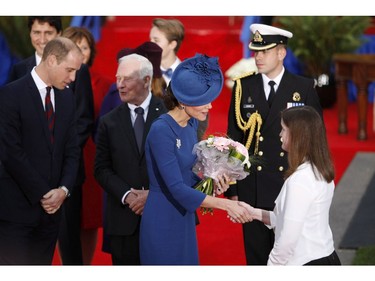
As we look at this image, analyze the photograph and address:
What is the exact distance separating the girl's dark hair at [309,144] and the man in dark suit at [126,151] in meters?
1.53

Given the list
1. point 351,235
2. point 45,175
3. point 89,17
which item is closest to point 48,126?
point 45,175

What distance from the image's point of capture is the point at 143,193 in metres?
5.90

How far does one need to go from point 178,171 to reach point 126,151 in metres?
1.22

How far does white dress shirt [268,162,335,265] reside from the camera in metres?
4.57

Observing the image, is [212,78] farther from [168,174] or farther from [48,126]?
[48,126]

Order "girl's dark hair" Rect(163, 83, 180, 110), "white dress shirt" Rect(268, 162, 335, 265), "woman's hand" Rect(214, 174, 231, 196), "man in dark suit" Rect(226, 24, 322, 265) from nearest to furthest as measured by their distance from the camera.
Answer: "white dress shirt" Rect(268, 162, 335, 265) → "girl's dark hair" Rect(163, 83, 180, 110) → "woman's hand" Rect(214, 174, 231, 196) → "man in dark suit" Rect(226, 24, 322, 265)

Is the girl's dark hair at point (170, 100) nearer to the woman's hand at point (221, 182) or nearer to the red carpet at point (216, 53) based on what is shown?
the woman's hand at point (221, 182)

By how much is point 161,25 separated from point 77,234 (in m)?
1.84

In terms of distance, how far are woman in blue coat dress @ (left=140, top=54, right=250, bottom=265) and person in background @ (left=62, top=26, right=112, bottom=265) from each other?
7.00 ft

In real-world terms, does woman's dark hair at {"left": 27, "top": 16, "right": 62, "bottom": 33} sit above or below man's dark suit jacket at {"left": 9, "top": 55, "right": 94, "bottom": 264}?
above

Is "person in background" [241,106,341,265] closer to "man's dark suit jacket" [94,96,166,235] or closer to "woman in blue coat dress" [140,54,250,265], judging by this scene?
"woman in blue coat dress" [140,54,250,265]

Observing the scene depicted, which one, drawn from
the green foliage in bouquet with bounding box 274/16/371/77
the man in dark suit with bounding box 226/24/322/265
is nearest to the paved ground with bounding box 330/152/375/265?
the man in dark suit with bounding box 226/24/322/265

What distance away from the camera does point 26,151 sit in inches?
224

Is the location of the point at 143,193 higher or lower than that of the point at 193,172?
lower
